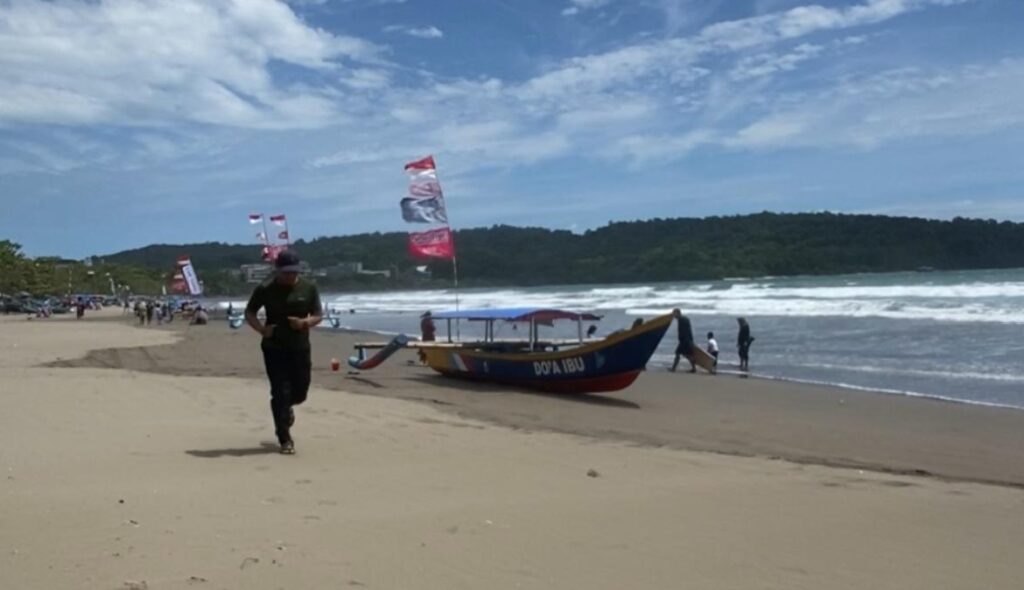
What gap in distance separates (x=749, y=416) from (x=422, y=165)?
822cm

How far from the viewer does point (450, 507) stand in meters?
5.25

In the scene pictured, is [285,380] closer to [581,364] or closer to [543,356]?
[581,364]

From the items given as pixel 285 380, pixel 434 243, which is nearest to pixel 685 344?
pixel 434 243

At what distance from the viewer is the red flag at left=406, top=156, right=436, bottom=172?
1825 cm

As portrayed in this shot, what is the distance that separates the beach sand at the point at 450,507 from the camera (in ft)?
13.2

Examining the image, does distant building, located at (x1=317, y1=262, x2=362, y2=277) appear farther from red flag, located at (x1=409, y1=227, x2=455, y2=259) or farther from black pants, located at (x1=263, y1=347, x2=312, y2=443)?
black pants, located at (x1=263, y1=347, x2=312, y2=443)

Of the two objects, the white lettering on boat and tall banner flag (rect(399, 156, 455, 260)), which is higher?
tall banner flag (rect(399, 156, 455, 260))

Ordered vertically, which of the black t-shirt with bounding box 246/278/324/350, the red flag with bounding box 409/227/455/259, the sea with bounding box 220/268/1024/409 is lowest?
the sea with bounding box 220/268/1024/409

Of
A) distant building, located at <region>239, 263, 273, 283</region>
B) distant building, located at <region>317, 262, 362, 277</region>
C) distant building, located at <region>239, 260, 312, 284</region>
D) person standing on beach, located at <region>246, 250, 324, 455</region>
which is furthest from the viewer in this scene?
distant building, located at <region>317, 262, 362, 277</region>

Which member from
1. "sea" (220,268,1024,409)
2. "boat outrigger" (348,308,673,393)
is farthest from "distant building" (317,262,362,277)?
"boat outrigger" (348,308,673,393)

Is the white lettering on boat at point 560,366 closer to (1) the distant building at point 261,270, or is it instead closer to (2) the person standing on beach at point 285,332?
(1) the distant building at point 261,270

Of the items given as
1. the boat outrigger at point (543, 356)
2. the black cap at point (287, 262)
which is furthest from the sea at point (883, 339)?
the black cap at point (287, 262)

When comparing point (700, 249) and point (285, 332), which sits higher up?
point (700, 249)

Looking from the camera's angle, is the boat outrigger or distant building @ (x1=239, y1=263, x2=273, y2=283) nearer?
distant building @ (x1=239, y1=263, x2=273, y2=283)
